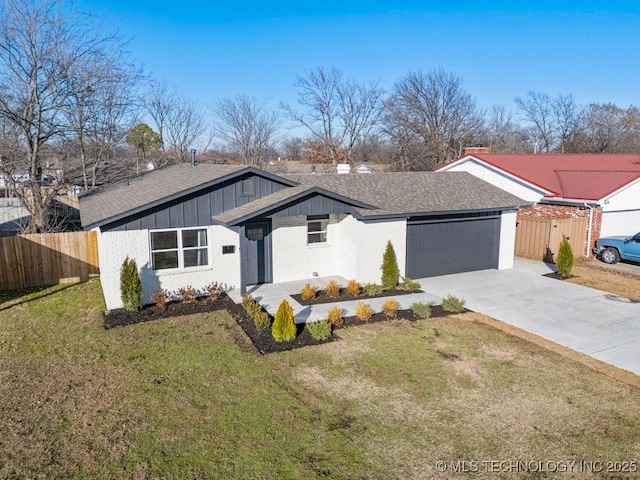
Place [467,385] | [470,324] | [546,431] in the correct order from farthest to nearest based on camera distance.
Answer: [470,324] < [467,385] < [546,431]

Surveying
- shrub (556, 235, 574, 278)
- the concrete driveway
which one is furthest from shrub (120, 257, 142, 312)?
shrub (556, 235, 574, 278)

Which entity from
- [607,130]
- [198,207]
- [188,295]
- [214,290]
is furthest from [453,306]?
[607,130]

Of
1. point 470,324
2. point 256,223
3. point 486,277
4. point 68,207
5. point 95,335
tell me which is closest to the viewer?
point 95,335

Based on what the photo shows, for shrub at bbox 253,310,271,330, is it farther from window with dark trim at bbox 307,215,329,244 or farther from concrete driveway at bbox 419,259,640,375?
concrete driveway at bbox 419,259,640,375

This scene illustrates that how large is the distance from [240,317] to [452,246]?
8.40m

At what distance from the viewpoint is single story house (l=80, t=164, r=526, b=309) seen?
12.6 metres

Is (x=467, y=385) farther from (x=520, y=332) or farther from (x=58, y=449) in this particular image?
(x=58, y=449)

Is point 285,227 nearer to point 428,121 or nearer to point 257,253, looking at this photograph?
point 257,253

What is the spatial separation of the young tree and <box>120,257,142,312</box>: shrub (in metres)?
30.8

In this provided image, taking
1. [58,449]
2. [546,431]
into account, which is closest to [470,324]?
[546,431]

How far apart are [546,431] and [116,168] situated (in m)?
29.4

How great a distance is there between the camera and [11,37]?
17.0 m

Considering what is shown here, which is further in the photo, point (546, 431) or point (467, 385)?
point (467, 385)

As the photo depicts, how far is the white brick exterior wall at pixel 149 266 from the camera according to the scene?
12.3 metres
